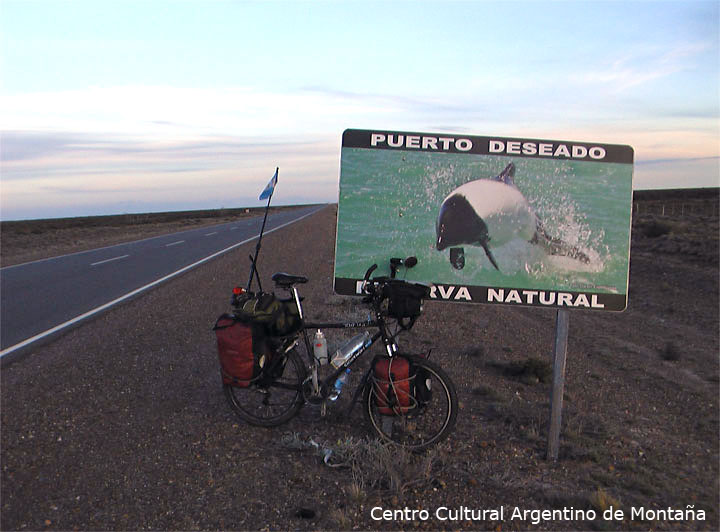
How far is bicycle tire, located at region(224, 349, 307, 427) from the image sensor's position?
4.55 m

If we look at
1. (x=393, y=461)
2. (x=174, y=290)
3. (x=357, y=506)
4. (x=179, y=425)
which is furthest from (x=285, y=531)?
(x=174, y=290)

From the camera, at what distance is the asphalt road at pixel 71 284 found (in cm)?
878

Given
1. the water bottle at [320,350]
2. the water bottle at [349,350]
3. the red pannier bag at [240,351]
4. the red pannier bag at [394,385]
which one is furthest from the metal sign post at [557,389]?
the red pannier bag at [240,351]

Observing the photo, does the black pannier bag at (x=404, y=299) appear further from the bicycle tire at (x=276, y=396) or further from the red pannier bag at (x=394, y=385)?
the bicycle tire at (x=276, y=396)

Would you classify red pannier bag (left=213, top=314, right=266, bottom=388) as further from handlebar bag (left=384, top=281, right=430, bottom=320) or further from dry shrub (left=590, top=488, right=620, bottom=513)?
dry shrub (left=590, top=488, right=620, bottom=513)

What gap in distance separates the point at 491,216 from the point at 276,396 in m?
2.33

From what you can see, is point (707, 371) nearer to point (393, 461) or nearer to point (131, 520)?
point (393, 461)

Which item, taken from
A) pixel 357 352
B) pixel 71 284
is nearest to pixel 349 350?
pixel 357 352

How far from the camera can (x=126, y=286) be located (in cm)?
1232

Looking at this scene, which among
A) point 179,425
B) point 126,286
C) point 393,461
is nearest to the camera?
point 393,461

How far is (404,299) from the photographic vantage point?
4094mm

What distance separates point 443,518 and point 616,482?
4.44 ft

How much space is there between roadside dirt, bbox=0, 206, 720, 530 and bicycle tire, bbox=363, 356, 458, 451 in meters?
0.16

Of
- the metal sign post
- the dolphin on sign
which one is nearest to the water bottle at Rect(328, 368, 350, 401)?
the dolphin on sign
